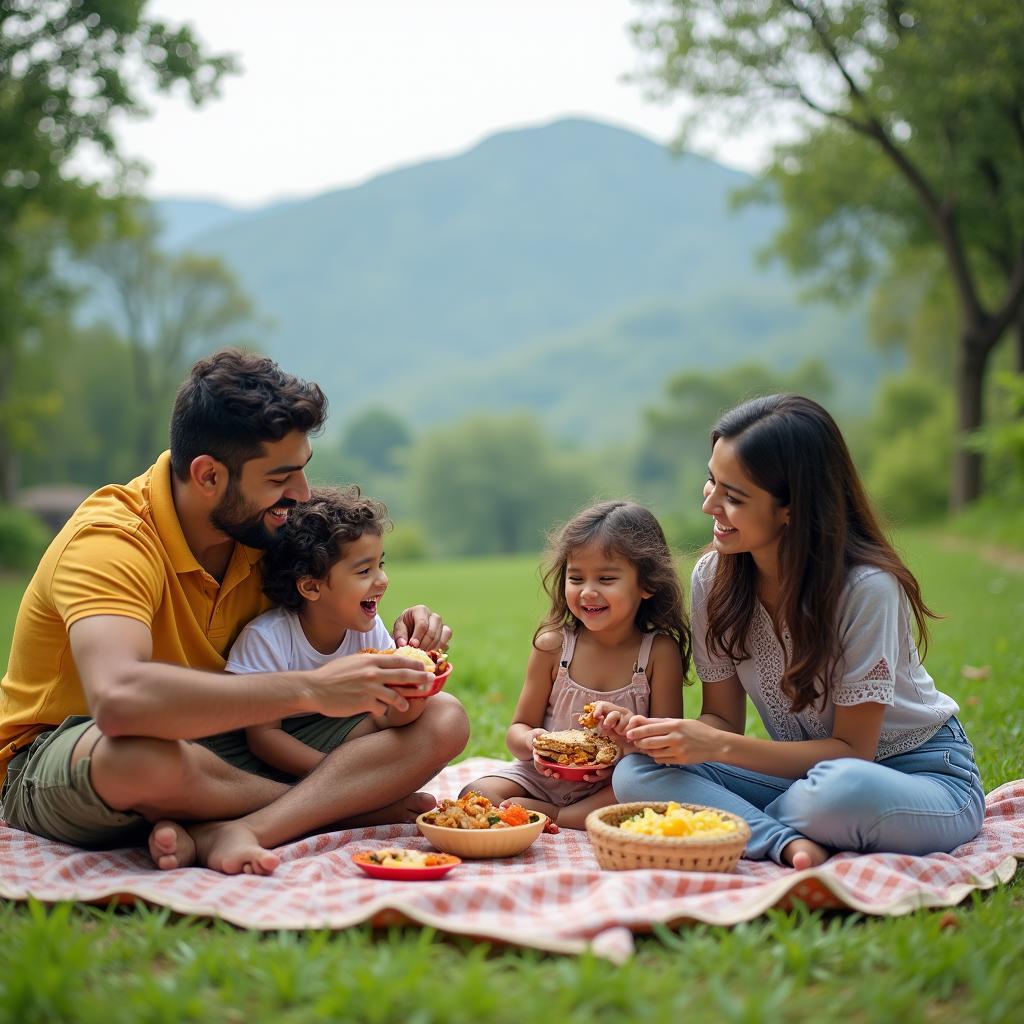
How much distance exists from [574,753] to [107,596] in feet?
5.06

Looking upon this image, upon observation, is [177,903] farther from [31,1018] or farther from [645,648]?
[645,648]

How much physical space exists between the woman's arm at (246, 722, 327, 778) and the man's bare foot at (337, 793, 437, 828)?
219mm

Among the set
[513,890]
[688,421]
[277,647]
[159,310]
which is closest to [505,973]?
[513,890]

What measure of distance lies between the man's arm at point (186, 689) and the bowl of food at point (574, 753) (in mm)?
712

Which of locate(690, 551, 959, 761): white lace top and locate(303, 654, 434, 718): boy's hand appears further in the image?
locate(690, 551, 959, 761): white lace top

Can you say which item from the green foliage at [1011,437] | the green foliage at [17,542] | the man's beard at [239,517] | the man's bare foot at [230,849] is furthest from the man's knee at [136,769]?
the green foliage at [17,542]

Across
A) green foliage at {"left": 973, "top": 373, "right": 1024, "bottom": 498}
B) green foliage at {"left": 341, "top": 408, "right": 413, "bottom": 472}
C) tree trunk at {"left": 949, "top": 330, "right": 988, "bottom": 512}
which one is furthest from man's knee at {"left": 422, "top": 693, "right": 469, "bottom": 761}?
green foliage at {"left": 341, "top": 408, "right": 413, "bottom": 472}

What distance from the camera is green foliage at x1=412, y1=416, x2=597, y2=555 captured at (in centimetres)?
7412

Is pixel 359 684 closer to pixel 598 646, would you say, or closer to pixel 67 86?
pixel 598 646

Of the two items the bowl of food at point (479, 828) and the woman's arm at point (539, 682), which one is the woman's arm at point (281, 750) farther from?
the woman's arm at point (539, 682)

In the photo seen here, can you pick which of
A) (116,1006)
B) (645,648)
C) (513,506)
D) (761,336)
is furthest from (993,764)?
(761,336)

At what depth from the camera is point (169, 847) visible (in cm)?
310

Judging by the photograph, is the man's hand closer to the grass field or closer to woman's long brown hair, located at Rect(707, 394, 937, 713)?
woman's long brown hair, located at Rect(707, 394, 937, 713)

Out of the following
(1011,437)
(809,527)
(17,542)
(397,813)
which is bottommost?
(17,542)
